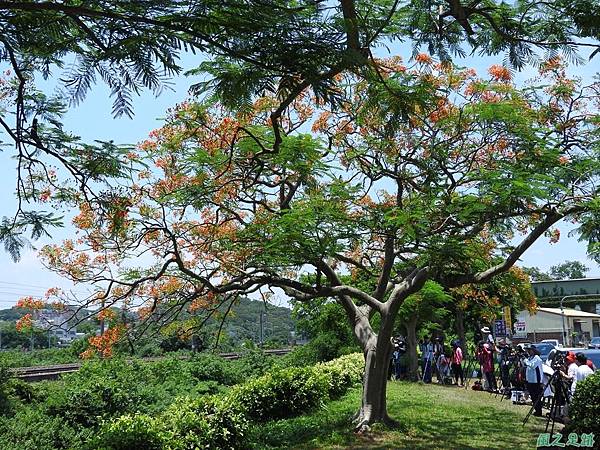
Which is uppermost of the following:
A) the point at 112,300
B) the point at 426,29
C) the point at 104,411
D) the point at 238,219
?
the point at 426,29

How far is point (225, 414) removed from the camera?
8992 millimetres

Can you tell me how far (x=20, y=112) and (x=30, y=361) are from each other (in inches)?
1112

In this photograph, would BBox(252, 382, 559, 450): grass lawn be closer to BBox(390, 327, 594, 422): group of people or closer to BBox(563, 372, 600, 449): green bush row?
BBox(390, 327, 594, 422): group of people

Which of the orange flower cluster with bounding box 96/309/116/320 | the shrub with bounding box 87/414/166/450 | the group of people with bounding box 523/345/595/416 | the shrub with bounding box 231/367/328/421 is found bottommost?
the shrub with bounding box 87/414/166/450

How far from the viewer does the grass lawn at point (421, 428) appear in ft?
28.9

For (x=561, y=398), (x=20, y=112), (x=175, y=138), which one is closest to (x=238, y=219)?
(x=175, y=138)

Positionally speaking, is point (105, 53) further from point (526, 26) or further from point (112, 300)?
point (112, 300)

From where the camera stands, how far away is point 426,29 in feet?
18.6

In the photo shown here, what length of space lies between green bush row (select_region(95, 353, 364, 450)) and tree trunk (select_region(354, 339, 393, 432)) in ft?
6.28

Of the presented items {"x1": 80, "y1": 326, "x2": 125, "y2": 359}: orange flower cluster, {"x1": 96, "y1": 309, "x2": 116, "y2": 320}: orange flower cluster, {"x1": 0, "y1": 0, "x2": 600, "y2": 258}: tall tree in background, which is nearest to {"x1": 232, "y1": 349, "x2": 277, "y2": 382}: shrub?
{"x1": 80, "y1": 326, "x2": 125, "y2": 359}: orange flower cluster

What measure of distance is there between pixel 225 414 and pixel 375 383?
7.88 ft

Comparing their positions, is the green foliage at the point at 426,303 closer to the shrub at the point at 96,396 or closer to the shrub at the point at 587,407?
the shrub at the point at 587,407

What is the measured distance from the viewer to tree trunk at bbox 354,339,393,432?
9.55 metres

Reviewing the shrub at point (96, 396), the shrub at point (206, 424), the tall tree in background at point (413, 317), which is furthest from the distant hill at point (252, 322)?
the shrub at point (206, 424)
